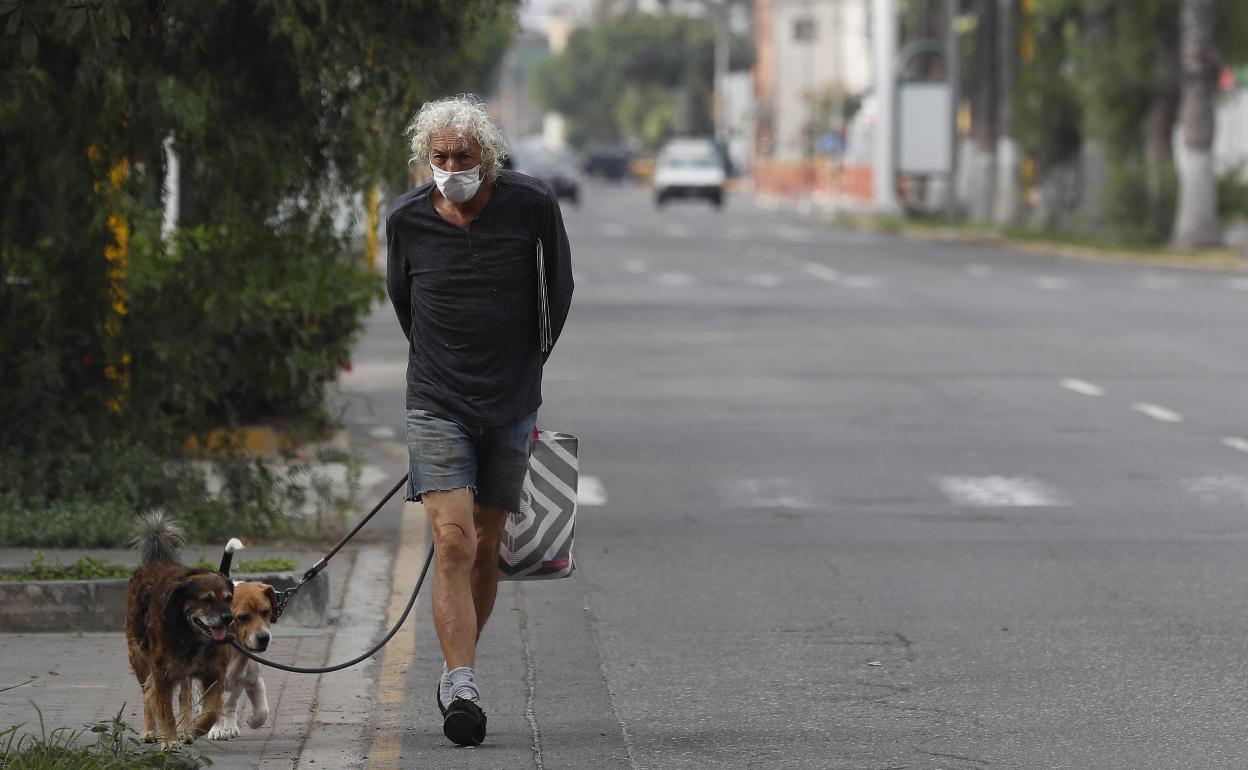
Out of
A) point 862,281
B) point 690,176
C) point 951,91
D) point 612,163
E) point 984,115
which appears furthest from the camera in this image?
point 612,163

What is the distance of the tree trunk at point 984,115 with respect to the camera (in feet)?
178

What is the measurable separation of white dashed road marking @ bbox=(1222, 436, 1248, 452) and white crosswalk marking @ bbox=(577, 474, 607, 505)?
404 cm

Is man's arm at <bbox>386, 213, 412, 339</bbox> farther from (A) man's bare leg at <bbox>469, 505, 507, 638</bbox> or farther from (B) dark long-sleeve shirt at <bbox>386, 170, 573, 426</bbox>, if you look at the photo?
(A) man's bare leg at <bbox>469, 505, 507, 638</bbox>

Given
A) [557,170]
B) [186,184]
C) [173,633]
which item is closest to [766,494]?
[186,184]

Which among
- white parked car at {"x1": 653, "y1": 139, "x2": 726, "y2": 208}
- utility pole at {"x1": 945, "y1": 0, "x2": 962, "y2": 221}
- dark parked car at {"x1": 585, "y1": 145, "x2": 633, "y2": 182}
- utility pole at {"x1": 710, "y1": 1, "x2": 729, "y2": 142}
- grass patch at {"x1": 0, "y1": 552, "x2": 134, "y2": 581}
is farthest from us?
utility pole at {"x1": 710, "y1": 1, "x2": 729, "y2": 142}

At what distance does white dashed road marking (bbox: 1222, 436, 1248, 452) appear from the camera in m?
15.0

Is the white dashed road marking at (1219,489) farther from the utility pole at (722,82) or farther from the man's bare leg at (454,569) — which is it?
the utility pole at (722,82)

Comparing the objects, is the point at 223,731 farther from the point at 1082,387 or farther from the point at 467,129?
the point at 1082,387

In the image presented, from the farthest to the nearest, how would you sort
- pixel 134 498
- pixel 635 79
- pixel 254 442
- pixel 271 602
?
1. pixel 635 79
2. pixel 254 442
3. pixel 134 498
4. pixel 271 602

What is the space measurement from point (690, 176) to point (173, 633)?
69362 mm

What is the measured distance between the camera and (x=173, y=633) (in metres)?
6.82

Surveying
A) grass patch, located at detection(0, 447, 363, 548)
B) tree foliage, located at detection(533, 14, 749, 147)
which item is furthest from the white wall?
grass patch, located at detection(0, 447, 363, 548)

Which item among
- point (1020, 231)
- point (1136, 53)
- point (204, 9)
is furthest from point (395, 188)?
point (1020, 231)

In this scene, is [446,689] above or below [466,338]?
below
